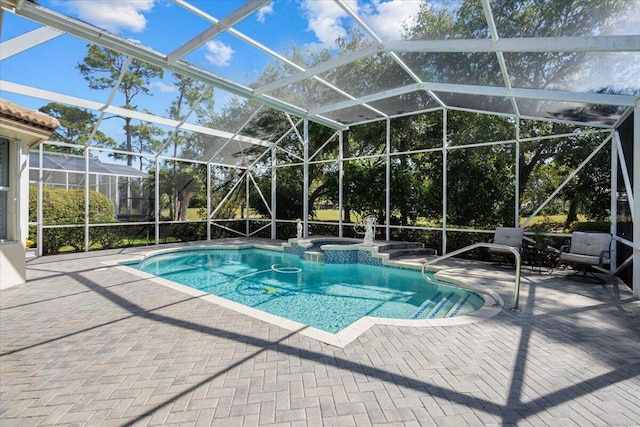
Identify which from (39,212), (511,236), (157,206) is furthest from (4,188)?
(511,236)

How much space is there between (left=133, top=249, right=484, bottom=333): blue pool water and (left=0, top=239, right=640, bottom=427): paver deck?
144 cm

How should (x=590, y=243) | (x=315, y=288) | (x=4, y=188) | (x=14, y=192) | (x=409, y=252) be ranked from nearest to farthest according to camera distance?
(x=4, y=188) < (x=14, y=192) < (x=590, y=243) < (x=315, y=288) < (x=409, y=252)

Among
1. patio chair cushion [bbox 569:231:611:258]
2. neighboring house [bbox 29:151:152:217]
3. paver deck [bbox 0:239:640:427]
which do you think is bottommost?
paver deck [bbox 0:239:640:427]

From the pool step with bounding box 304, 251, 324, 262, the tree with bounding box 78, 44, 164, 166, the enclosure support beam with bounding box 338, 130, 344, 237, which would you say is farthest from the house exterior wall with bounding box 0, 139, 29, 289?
the enclosure support beam with bounding box 338, 130, 344, 237

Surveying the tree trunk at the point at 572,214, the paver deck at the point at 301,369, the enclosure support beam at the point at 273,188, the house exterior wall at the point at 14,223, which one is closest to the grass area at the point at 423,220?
the tree trunk at the point at 572,214

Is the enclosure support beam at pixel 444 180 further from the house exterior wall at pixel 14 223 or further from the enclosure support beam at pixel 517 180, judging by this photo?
the house exterior wall at pixel 14 223

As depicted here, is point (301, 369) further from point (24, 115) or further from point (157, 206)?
point (157, 206)

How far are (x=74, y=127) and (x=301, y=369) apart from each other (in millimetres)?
10851

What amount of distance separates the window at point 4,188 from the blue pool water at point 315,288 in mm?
3403

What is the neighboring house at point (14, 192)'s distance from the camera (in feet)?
19.2

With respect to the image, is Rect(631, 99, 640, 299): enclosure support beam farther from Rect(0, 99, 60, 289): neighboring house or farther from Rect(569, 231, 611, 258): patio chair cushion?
Rect(0, 99, 60, 289): neighboring house

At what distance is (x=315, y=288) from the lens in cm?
759

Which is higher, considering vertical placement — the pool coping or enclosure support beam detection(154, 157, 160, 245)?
enclosure support beam detection(154, 157, 160, 245)

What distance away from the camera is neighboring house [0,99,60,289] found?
5.86 m
